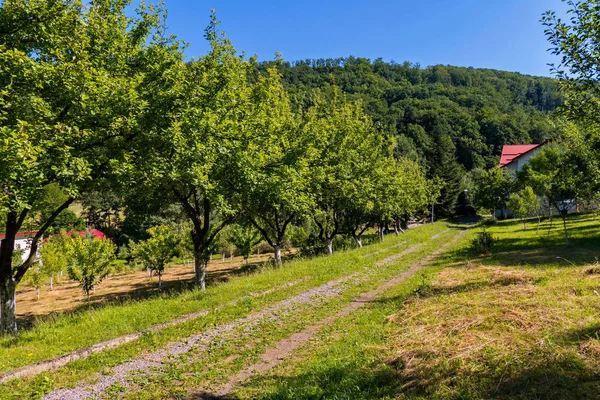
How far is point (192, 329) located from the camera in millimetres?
8773

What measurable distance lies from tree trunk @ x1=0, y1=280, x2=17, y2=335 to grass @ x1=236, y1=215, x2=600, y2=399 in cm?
1043

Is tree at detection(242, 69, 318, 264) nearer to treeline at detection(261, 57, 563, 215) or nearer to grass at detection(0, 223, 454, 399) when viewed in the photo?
grass at detection(0, 223, 454, 399)

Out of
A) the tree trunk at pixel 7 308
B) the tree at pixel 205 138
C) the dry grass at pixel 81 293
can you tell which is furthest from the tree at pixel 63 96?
the dry grass at pixel 81 293

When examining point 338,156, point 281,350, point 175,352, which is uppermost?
point 338,156

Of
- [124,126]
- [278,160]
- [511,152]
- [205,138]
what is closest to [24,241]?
[124,126]

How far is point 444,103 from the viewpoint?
454 feet

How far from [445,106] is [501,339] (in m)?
148

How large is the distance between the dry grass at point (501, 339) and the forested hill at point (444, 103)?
80.2 metres

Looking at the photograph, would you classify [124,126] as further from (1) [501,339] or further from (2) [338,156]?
(2) [338,156]

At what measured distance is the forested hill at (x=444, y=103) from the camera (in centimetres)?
11556

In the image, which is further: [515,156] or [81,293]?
[515,156]

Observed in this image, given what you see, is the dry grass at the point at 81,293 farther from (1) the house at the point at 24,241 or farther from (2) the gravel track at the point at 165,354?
(2) the gravel track at the point at 165,354

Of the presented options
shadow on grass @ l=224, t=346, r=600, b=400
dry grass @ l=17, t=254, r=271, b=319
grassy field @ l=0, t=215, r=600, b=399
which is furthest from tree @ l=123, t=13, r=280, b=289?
dry grass @ l=17, t=254, r=271, b=319

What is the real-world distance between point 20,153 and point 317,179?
15261 mm
